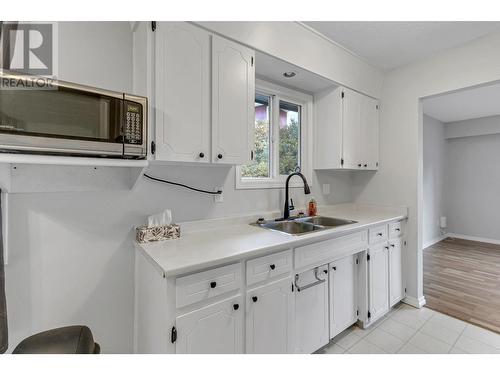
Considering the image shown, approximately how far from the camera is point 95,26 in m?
1.38

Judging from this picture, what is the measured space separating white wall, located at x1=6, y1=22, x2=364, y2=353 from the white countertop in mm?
219

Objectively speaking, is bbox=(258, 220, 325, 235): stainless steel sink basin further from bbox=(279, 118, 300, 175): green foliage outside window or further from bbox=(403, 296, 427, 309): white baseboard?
bbox=(403, 296, 427, 309): white baseboard

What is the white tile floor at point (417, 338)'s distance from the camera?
177cm

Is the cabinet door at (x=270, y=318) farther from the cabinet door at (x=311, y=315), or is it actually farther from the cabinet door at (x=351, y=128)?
the cabinet door at (x=351, y=128)

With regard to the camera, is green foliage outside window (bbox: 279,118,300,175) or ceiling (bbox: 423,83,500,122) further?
ceiling (bbox: 423,83,500,122)

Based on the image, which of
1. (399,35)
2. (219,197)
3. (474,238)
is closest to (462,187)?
(474,238)

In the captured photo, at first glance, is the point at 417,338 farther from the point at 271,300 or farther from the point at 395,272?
the point at 271,300

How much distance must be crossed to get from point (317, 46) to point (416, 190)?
1682 millimetres

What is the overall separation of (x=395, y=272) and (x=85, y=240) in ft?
8.49

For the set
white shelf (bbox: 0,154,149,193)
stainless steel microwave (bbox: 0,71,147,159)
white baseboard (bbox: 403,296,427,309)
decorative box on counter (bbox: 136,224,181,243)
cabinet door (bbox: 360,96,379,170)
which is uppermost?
cabinet door (bbox: 360,96,379,170)

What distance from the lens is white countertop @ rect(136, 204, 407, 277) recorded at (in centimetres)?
111

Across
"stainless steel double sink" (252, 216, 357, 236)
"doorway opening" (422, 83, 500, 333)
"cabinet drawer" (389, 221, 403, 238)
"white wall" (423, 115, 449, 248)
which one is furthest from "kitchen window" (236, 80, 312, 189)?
"white wall" (423, 115, 449, 248)

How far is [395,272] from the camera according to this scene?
2.34 m
